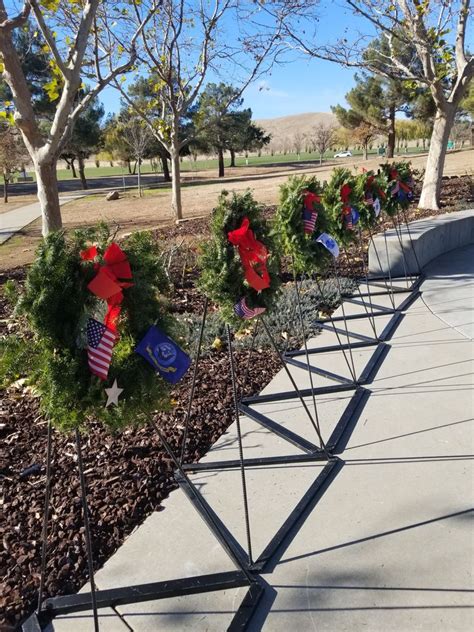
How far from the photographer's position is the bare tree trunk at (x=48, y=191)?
6.22 m

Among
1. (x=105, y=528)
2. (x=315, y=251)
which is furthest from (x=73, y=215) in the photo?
(x=105, y=528)

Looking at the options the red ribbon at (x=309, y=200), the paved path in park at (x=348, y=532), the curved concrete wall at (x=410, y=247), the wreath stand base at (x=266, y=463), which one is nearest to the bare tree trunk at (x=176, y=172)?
the curved concrete wall at (x=410, y=247)

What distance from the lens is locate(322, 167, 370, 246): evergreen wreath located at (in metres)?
5.58

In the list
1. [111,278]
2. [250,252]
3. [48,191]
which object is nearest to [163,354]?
[111,278]

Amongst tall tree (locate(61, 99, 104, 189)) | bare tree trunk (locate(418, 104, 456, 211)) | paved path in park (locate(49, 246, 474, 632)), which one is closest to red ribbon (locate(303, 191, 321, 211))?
paved path in park (locate(49, 246, 474, 632))

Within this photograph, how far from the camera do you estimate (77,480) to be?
312cm

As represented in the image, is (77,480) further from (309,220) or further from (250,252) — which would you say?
(309,220)

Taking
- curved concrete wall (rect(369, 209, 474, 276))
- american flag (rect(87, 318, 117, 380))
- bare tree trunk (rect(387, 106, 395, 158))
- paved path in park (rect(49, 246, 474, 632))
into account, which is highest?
bare tree trunk (rect(387, 106, 395, 158))

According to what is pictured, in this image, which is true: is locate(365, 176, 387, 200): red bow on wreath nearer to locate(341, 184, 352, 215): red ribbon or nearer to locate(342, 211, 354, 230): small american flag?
locate(341, 184, 352, 215): red ribbon

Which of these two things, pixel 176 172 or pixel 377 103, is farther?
pixel 377 103

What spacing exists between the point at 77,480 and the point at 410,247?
608 cm

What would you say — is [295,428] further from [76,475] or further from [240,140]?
[240,140]

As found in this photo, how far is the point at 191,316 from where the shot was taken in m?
5.89

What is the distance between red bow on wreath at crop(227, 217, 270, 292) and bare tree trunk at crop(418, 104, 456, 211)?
408 inches
